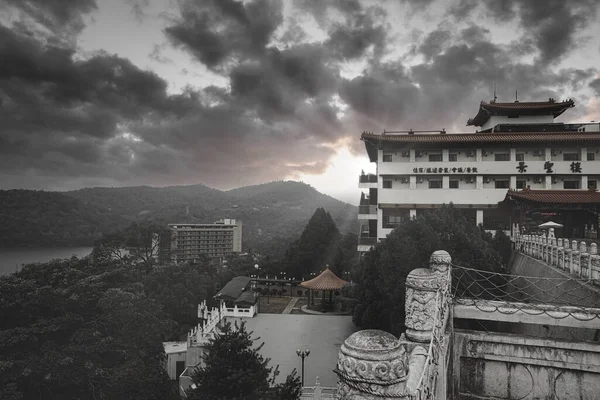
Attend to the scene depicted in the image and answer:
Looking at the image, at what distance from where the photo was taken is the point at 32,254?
52.1 metres

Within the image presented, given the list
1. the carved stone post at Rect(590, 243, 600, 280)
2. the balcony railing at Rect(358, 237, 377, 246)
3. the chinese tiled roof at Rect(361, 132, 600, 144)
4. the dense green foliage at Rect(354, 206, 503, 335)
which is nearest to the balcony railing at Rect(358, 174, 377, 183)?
the chinese tiled roof at Rect(361, 132, 600, 144)

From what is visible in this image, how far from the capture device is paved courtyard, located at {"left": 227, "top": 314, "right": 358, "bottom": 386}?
14777 millimetres

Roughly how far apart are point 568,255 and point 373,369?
491 inches

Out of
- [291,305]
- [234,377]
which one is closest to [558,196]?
[291,305]

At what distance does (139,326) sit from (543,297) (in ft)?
56.7

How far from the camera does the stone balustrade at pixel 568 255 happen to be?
9.46 metres

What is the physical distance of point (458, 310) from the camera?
7.20 meters

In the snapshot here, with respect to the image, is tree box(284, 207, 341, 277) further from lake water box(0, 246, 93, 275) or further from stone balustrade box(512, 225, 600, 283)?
lake water box(0, 246, 93, 275)

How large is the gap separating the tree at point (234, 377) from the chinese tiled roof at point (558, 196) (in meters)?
17.9

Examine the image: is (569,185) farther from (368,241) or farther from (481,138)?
(368,241)

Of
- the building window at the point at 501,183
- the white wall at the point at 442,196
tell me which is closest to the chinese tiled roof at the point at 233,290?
the white wall at the point at 442,196

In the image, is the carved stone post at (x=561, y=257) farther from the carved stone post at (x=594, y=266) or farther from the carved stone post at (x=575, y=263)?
the carved stone post at (x=594, y=266)

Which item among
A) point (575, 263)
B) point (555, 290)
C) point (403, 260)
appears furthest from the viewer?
point (403, 260)

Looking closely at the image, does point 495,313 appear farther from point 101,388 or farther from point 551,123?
point 551,123
